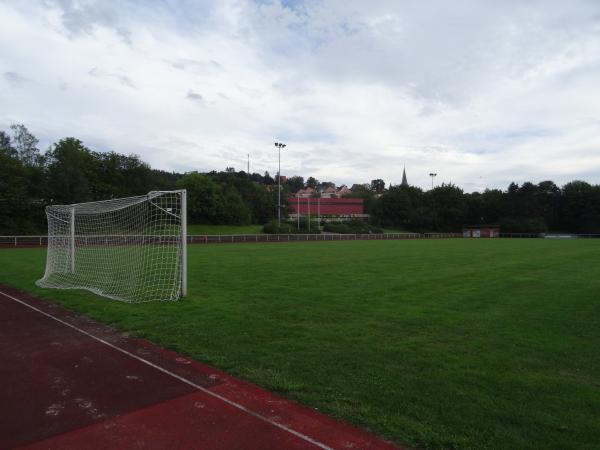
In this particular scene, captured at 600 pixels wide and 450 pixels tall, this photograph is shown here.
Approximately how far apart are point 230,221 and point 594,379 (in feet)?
211

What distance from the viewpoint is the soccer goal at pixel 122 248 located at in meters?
10.8

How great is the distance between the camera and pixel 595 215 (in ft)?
278

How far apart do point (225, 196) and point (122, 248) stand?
49.1 metres

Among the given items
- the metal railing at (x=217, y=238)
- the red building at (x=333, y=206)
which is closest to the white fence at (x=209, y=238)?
the metal railing at (x=217, y=238)

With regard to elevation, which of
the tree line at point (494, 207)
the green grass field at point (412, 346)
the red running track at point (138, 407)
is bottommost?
the red running track at point (138, 407)

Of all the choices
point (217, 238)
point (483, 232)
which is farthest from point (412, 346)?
point (483, 232)

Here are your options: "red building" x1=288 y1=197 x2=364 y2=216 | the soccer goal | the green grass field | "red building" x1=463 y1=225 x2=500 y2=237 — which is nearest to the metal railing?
the soccer goal

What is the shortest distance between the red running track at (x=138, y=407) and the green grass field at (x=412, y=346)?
328 mm

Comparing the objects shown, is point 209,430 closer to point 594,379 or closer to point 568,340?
point 594,379

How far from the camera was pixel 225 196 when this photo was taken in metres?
67.9

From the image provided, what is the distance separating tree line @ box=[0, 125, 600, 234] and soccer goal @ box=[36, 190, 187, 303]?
86.2ft

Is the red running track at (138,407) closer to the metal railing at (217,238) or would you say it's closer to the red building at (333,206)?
the metal railing at (217,238)

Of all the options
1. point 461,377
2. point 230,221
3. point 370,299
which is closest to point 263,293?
point 370,299

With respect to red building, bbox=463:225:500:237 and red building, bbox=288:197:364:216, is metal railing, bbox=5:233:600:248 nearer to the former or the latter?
red building, bbox=463:225:500:237
